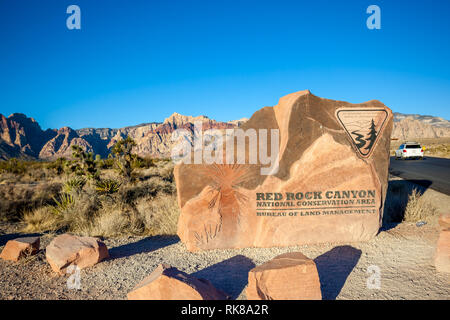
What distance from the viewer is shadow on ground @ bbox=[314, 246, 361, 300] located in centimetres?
370

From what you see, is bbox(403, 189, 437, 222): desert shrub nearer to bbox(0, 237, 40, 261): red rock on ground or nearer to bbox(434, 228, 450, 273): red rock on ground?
bbox(434, 228, 450, 273): red rock on ground

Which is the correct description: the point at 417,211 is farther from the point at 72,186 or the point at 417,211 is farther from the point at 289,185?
the point at 72,186

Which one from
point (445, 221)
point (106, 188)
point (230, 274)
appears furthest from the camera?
point (106, 188)

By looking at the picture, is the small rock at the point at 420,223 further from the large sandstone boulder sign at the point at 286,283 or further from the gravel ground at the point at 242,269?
the large sandstone boulder sign at the point at 286,283

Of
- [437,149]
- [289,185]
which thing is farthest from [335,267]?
[437,149]

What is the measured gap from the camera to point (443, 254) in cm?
396

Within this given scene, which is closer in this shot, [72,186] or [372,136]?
[372,136]

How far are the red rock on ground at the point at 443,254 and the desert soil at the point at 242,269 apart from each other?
0.11 m

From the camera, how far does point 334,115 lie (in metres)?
5.61

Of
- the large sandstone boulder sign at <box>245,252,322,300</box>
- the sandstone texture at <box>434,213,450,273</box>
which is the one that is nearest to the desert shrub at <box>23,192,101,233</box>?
the large sandstone boulder sign at <box>245,252,322,300</box>

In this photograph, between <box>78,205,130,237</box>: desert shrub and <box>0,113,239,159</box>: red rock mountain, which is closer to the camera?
→ <box>78,205,130,237</box>: desert shrub

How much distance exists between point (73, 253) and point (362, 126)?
5.92m

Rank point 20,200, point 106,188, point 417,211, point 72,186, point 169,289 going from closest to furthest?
point 169,289 < point 417,211 < point 20,200 < point 106,188 < point 72,186
